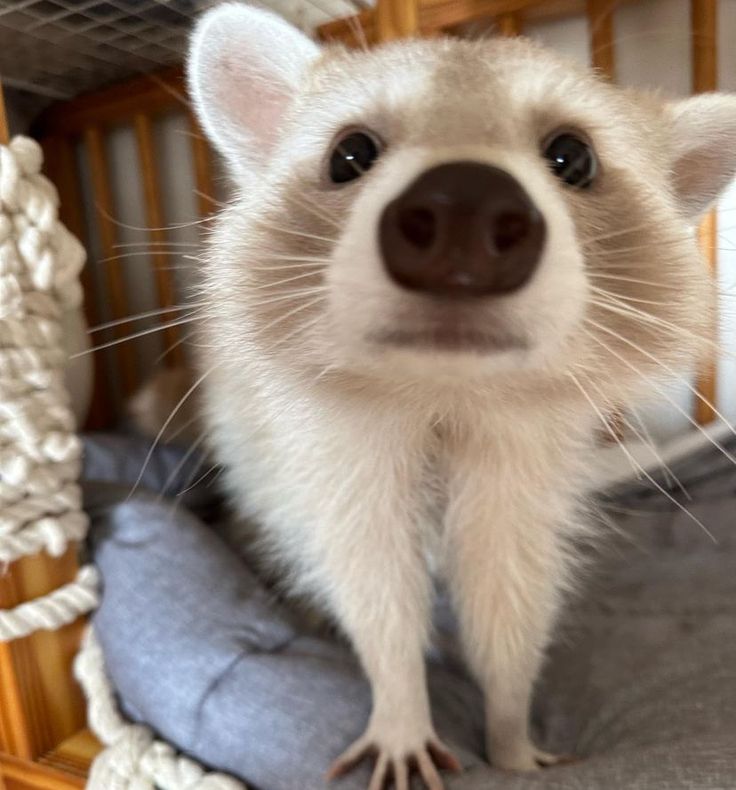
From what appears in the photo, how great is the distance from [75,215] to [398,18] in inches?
36.6

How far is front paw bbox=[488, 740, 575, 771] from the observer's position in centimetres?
86

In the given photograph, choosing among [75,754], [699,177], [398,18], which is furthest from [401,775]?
[398,18]

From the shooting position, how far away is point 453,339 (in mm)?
541

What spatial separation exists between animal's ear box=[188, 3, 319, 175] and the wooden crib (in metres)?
0.13

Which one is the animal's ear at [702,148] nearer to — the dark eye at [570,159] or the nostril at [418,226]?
the dark eye at [570,159]

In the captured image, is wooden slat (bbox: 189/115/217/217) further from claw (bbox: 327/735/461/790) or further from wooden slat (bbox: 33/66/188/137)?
claw (bbox: 327/735/461/790)

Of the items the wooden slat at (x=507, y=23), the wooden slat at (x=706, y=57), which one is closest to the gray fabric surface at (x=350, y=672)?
the wooden slat at (x=706, y=57)

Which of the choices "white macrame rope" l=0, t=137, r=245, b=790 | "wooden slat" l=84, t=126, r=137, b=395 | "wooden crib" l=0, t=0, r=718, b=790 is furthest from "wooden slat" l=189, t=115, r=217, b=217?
"white macrame rope" l=0, t=137, r=245, b=790

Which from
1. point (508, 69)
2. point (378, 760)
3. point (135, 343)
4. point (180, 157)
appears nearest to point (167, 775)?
point (378, 760)

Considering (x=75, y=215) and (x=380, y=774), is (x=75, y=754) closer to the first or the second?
(x=380, y=774)

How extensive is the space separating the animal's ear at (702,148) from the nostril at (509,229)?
18.3 inches

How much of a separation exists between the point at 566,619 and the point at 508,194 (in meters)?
0.82

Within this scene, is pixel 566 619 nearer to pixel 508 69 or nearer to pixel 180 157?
pixel 508 69

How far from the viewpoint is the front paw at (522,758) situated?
86 centimetres
